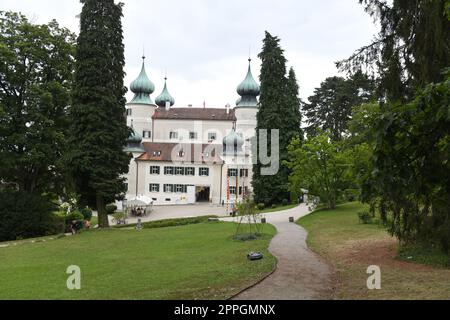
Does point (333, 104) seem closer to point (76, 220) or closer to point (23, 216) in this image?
point (76, 220)

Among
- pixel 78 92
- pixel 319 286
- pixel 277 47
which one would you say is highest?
pixel 277 47

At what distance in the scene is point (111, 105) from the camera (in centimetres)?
3294

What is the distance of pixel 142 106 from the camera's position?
77.4 metres

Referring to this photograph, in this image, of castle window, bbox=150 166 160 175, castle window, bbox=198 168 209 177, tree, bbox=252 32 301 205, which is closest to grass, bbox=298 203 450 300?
tree, bbox=252 32 301 205

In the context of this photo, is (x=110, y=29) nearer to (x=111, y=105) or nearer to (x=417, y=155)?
(x=111, y=105)

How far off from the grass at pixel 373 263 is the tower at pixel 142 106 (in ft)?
182

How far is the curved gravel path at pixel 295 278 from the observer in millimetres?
10070

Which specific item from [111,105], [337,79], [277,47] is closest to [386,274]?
[111,105]

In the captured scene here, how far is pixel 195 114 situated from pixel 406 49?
67281 mm

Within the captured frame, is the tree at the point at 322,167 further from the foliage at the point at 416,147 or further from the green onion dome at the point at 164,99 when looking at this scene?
the green onion dome at the point at 164,99

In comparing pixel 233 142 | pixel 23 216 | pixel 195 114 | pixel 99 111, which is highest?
pixel 195 114

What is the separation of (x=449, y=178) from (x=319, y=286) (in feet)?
12.7

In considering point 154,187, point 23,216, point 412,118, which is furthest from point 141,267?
point 154,187

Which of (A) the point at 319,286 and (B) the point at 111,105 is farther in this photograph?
(B) the point at 111,105
